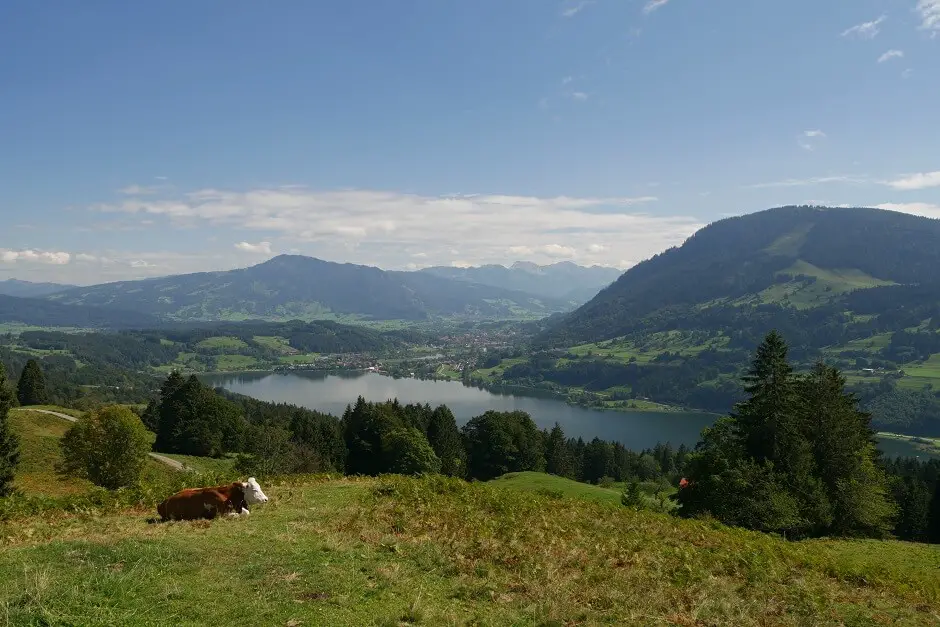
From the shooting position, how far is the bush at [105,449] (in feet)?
124

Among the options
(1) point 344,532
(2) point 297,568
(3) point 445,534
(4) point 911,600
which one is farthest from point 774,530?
(2) point 297,568

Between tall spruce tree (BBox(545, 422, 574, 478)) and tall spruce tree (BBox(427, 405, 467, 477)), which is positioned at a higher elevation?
tall spruce tree (BBox(427, 405, 467, 477))

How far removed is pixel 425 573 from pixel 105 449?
3604 centimetres

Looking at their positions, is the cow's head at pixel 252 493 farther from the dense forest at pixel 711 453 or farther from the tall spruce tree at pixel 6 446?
the tall spruce tree at pixel 6 446

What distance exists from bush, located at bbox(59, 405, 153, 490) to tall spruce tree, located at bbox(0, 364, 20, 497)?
9.60 feet

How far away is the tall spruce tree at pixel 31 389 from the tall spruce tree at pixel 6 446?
58.6 meters

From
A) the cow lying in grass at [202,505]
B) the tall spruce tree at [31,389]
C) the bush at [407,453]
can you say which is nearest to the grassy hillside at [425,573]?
the cow lying in grass at [202,505]

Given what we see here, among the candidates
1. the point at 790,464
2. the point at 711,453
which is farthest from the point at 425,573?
the point at 711,453

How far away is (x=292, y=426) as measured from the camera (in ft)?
258

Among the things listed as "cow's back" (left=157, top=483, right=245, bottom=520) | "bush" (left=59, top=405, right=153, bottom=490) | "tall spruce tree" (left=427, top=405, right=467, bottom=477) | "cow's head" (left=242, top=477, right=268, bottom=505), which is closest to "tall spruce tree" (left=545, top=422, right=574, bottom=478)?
"tall spruce tree" (left=427, top=405, right=467, bottom=477)

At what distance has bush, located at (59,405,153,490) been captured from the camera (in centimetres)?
3794

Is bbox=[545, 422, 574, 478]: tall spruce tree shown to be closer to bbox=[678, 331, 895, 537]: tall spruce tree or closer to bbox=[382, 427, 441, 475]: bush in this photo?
bbox=[382, 427, 441, 475]: bush

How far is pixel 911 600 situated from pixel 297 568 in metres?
14.5

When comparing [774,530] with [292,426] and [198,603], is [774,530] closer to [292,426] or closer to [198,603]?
[198,603]
